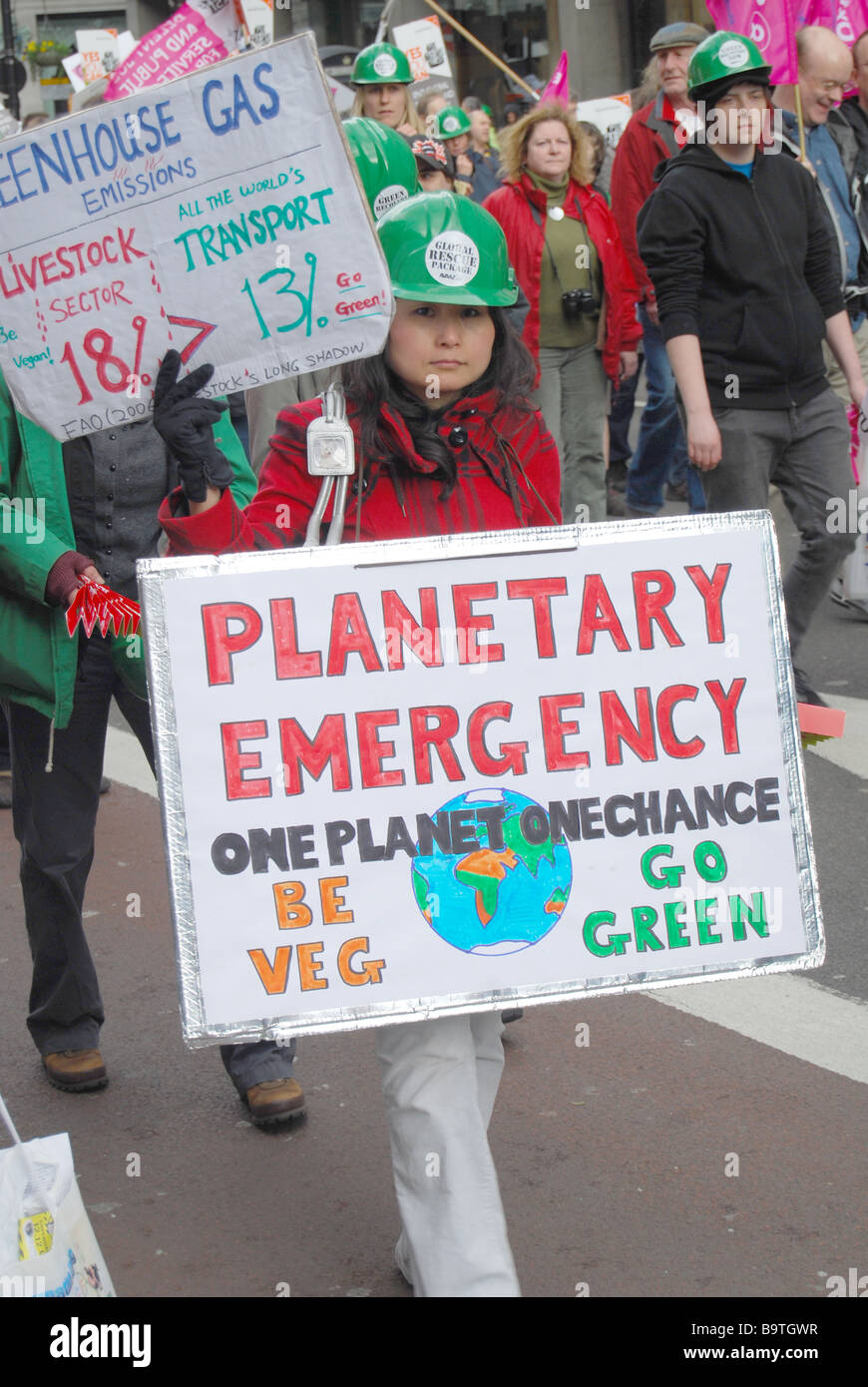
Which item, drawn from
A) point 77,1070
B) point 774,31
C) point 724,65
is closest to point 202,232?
point 77,1070

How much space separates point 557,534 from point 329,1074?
5.55ft

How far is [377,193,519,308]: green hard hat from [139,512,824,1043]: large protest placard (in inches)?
17.6

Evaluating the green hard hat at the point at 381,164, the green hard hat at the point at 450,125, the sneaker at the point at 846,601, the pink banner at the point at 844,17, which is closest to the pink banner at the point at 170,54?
the green hard hat at the point at 381,164

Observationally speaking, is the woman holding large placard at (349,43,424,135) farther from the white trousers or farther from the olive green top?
the white trousers

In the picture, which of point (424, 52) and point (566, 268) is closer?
point (566, 268)

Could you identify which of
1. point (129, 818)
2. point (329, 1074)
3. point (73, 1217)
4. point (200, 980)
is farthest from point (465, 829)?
point (129, 818)

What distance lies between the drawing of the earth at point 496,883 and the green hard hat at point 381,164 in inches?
103

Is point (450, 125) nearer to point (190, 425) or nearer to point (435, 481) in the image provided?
point (435, 481)

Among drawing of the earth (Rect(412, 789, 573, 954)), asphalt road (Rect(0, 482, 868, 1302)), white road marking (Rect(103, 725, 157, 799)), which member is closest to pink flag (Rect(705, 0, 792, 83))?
white road marking (Rect(103, 725, 157, 799))

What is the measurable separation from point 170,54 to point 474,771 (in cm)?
204

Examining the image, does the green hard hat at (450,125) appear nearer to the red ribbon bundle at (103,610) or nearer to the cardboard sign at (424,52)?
the cardboard sign at (424,52)

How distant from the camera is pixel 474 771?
2660 millimetres

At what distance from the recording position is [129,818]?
5688 millimetres
